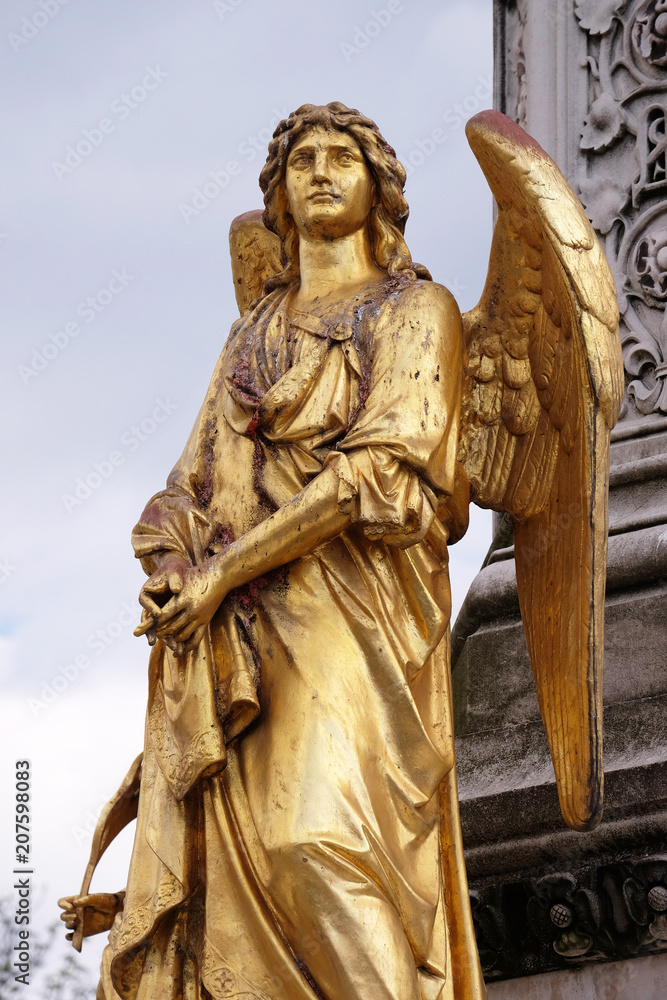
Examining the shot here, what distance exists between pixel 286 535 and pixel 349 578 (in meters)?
0.19

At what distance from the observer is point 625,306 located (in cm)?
557

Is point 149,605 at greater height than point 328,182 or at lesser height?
lesser

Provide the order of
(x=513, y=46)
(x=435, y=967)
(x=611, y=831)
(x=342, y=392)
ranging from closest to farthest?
1. (x=435, y=967)
2. (x=342, y=392)
3. (x=611, y=831)
4. (x=513, y=46)

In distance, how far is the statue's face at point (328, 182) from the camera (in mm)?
4457

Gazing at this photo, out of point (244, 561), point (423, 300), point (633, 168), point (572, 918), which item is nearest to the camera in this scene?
point (244, 561)

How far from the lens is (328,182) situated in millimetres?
4457

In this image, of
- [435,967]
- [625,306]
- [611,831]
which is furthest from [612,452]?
[435,967]

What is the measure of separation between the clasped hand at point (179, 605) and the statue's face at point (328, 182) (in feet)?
3.04

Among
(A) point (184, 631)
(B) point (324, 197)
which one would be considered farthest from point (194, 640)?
(B) point (324, 197)

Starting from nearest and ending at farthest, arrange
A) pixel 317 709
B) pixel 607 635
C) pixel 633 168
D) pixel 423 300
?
pixel 317 709, pixel 423 300, pixel 607 635, pixel 633 168

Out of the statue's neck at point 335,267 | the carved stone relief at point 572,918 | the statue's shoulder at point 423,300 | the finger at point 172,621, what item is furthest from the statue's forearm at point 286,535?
the carved stone relief at point 572,918

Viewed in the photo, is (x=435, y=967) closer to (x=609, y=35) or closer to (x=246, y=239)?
(x=246, y=239)

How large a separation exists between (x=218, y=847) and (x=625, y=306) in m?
2.32

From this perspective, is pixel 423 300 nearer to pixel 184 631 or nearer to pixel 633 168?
pixel 184 631
